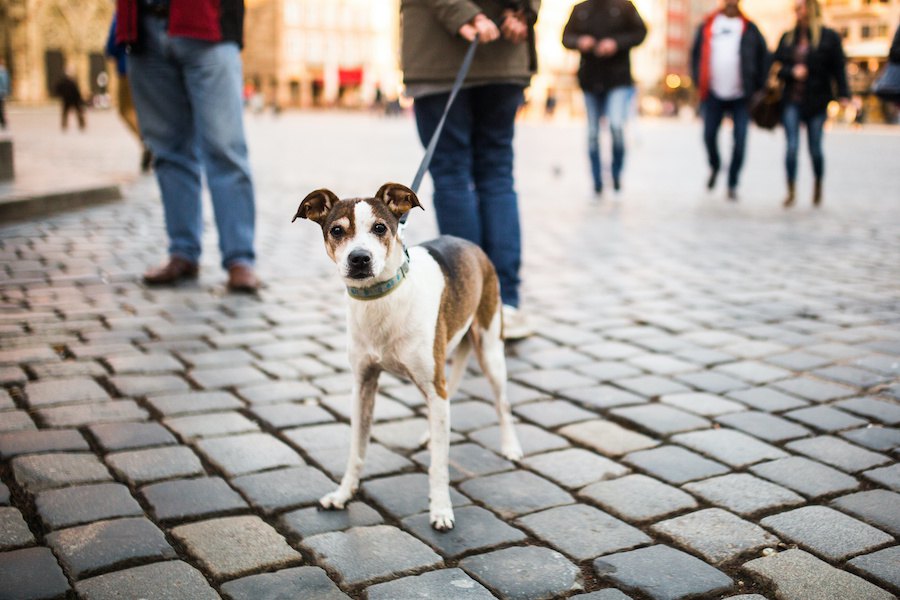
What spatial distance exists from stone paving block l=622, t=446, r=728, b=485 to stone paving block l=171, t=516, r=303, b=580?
1225mm

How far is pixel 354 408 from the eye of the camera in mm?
2707

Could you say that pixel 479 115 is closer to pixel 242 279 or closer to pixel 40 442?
pixel 242 279

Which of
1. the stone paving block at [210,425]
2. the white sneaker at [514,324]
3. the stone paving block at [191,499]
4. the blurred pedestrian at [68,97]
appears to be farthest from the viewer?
the blurred pedestrian at [68,97]

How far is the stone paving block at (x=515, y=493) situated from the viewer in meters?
2.64

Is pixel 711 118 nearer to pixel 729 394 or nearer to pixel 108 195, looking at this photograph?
pixel 108 195

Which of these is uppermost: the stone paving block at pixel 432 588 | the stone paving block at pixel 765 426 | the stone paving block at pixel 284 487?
the stone paving block at pixel 284 487

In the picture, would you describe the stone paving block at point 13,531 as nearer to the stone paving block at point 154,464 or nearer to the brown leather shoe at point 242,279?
the stone paving block at point 154,464

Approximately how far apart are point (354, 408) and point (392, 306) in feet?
1.30

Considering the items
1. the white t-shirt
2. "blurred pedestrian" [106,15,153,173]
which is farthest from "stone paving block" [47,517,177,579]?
the white t-shirt

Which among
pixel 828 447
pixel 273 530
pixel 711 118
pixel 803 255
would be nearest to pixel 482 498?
pixel 273 530

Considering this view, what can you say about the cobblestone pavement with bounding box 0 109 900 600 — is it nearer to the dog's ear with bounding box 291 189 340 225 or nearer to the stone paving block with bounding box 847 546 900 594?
the stone paving block with bounding box 847 546 900 594

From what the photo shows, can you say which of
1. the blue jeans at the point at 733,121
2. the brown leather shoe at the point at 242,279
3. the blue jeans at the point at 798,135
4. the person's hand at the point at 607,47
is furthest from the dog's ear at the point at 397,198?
the blue jeans at the point at 798,135

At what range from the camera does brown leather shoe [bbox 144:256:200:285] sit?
545 centimetres

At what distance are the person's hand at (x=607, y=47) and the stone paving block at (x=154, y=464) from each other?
7.92 metres
